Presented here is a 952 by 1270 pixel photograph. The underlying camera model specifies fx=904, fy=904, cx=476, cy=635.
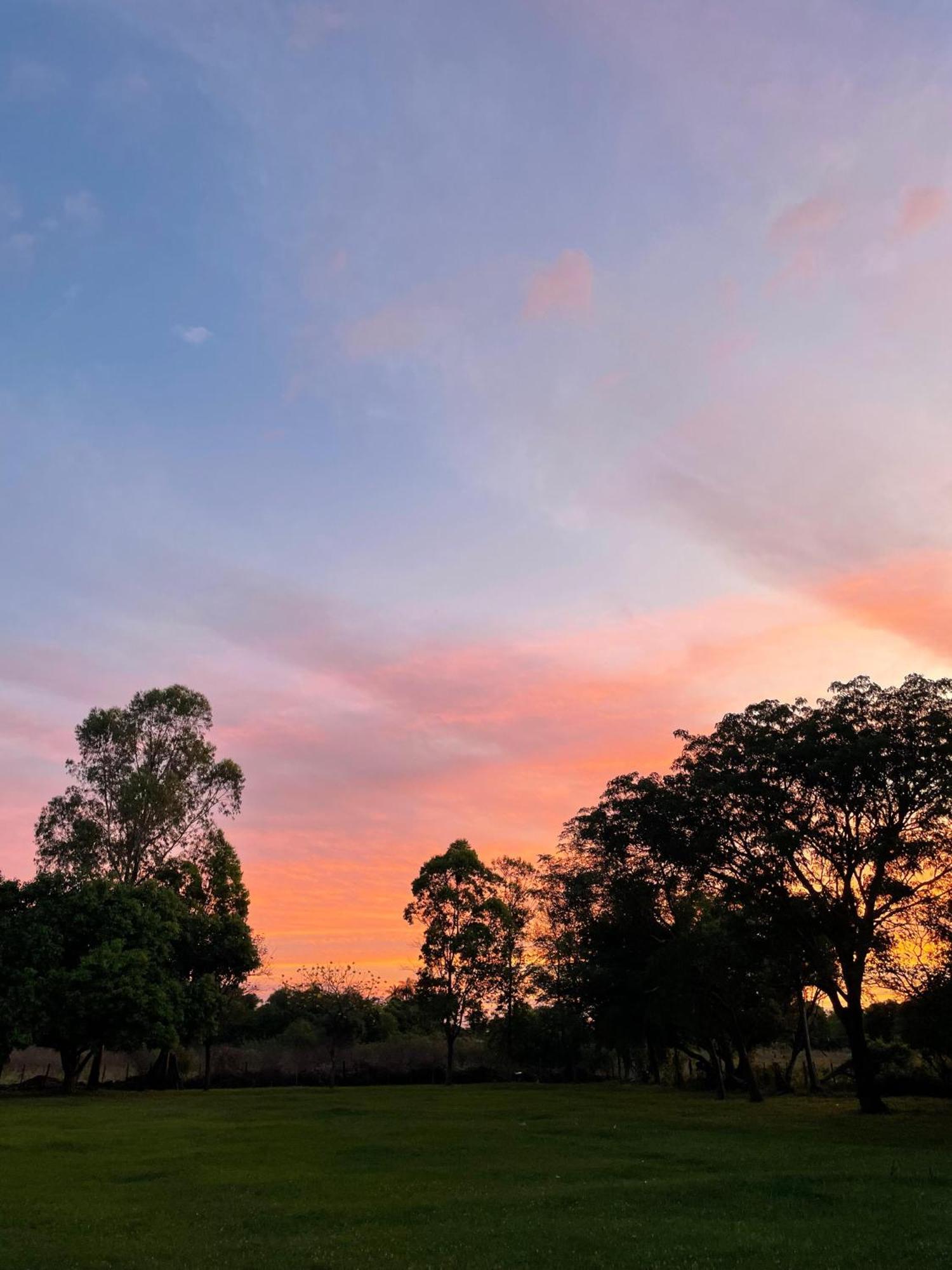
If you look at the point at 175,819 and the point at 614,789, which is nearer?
the point at 614,789

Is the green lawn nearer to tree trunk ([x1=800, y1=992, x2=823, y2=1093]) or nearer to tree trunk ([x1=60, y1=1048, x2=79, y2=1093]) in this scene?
tree trunk ([x1=60, y1=1048, x2=79, y2=1093])

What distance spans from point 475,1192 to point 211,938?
164 feet

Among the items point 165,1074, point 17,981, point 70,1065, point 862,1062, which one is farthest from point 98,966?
point 862,1062

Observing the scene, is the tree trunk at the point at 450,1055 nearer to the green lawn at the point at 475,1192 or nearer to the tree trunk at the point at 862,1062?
the green lawn at the point at 475,1192

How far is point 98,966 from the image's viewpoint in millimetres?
56594

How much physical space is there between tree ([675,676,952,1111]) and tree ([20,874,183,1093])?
3691 cm

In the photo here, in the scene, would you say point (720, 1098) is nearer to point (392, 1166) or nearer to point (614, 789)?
point (614, 789)

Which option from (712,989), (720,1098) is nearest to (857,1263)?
(712,989)

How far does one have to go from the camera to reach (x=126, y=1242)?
16359 millimetres

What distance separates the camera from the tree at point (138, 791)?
2515 inches

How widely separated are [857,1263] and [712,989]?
4189 centimetres

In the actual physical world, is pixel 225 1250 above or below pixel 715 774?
below

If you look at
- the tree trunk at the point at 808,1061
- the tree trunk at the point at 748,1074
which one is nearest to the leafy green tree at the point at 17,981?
the tree trunk at the point at 748,1074

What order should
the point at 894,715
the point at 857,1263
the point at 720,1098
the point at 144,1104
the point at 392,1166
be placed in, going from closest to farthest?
1. the point at 857,1263
2. the point at 392,1166
3. the point at 894,715
4. the point at 144,1104
5. the point at 720,1098
